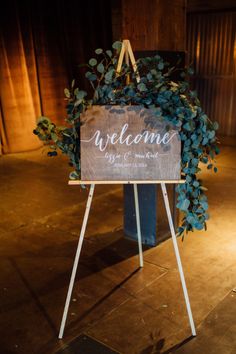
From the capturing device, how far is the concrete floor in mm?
1981

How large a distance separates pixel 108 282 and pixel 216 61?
18.0 feet

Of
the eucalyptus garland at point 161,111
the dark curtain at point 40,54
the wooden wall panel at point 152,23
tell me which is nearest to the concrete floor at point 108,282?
the eucalyptus garland at point 161,111

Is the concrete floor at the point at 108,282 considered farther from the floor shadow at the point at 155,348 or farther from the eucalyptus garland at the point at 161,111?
the eucalyptus garland at the point at 161,111

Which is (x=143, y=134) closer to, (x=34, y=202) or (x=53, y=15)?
(x=34, y=202)

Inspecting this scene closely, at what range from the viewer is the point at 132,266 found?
104 inches

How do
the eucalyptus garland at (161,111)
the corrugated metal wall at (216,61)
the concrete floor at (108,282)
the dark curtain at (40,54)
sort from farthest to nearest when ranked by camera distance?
the corrugated metal wall at (216,61), the dark curtain at (40,54), the concrete floor at (108,282), the eucalyptus garland at (161,111)

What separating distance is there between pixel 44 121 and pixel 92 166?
37cm

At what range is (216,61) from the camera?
6.82 m

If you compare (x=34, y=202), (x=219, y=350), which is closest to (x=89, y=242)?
(x=34, y=202)

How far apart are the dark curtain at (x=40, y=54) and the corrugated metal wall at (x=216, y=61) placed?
1647 mm

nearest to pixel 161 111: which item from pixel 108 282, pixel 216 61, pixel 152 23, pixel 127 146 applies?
pixel 127 146

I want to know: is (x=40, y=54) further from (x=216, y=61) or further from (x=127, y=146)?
(x=127, y=146)

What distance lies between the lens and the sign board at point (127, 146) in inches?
73.1

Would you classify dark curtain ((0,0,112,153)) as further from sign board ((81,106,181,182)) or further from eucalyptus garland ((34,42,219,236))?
sign board ((81,106,181,182))
